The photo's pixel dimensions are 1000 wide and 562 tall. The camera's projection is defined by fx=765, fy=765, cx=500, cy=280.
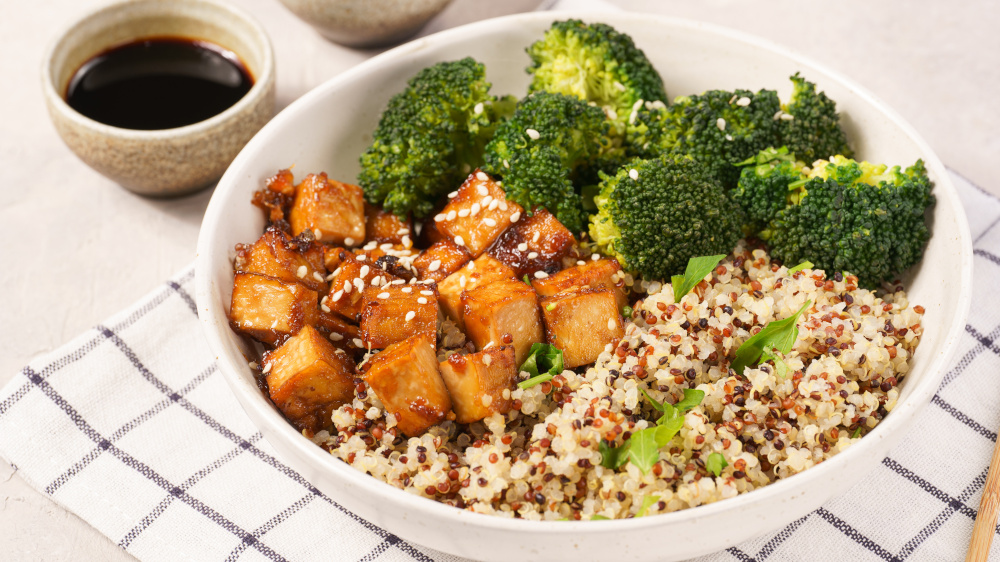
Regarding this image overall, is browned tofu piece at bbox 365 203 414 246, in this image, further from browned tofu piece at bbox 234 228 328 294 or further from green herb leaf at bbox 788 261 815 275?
green herb leaf at bbox 788 261 815 275

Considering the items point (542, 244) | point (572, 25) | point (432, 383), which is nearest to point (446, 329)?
point (432, 383)

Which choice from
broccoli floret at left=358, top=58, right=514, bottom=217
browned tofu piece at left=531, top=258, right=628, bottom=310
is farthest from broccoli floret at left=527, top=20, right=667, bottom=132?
browned tofu piece at left=531, top=258, right=628, bottom=310

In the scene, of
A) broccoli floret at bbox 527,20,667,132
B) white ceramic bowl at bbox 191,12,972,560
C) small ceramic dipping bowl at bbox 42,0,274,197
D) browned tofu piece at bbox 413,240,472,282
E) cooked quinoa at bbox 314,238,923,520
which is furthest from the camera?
small ceramic dipping bowl at bbox 42,0,274,197

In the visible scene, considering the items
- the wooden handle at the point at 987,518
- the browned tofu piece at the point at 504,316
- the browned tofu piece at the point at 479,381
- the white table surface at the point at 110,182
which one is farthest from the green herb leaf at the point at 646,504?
the white table surface at the point at 110,182

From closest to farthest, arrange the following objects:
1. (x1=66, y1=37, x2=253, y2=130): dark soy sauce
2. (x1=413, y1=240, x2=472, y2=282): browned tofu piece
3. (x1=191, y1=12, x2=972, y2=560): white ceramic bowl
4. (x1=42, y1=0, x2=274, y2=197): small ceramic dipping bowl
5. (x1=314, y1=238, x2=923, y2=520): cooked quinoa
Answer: (x1=191, y1=12, x2=972, y2=560): white ceramic bowl < (x1=314, y1=238, x2=923, y2=520): cooked quinoa < (x1=413, y1=240, x2=472, y2=282): browned tofu piece < (x1=42, y1=0, x2=274, y2=197): small ceramic dipping bowl < (x1=66, y1=37, x2=253, y2=130): dark soy sauce

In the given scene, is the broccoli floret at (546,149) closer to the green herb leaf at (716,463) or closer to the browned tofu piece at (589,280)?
the browned tofu piece at (589,280)
